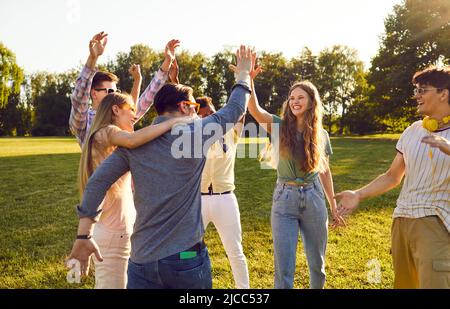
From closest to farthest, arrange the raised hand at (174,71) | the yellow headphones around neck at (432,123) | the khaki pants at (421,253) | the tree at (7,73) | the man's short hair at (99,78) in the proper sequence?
the khaki pants at (421,253)
the yellow headphones around neck at (432,123)
the man's short hair at (99,78)
the raised hand at (174,71)
the tree at (7,73)

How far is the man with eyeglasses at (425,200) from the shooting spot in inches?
126

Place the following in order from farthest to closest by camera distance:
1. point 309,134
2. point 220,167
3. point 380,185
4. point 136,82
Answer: point 136,82 → point 220,167 → point 309,134 → point 380,185

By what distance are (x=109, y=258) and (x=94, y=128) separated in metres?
1.11

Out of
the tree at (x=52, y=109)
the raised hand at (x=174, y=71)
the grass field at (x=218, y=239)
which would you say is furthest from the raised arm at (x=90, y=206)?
the tree at (x=52, y=109)

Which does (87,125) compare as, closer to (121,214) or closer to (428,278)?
(121,214)

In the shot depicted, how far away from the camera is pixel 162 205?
2652 millimetres

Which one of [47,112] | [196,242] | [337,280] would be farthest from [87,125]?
[47,112]

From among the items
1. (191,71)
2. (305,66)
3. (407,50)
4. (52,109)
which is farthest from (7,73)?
(407,50)

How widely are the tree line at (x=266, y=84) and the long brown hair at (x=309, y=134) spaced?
129 ft

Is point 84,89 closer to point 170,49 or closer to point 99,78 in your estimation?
point 99,78

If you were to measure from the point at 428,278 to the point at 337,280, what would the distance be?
256 centimetres

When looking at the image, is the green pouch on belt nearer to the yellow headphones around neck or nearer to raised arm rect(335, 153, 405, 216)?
raised arm rect(335, 153, 405, 216)

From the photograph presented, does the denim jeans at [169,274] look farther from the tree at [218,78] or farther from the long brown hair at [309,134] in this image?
the tree at [218,78]

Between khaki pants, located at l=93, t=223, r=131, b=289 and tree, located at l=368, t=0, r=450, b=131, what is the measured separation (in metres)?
39.8
